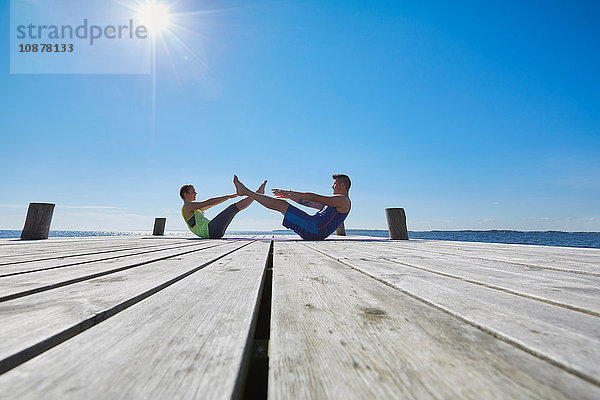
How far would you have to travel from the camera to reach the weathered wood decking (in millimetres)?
395

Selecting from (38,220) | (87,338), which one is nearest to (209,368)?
(87,338)

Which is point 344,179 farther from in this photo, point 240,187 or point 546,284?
point 546,284

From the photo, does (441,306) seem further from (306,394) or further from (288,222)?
(288,222)

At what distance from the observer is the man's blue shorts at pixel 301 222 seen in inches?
178

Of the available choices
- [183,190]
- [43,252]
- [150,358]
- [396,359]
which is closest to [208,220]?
[183,190]

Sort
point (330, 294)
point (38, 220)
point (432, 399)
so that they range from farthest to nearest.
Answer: point (38, 220) < point (330, 294) < point (432, 399)

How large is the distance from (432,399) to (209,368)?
34cm

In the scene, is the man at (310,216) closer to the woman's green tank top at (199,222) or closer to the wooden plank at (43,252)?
the woman's green tank top at (199,222)

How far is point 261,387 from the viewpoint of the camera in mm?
576

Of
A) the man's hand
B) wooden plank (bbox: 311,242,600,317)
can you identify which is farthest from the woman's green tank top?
wooden plank (bbox: 311,242,600,317)

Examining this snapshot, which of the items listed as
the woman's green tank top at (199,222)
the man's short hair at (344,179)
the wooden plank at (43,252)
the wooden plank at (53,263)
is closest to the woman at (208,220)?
the woman's green tank top at (199,222)

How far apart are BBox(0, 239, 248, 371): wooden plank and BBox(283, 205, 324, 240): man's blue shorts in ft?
11.2

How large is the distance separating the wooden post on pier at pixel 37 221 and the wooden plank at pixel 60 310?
4923mm

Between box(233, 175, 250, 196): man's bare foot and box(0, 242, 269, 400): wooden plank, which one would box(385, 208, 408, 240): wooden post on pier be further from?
box(0, 242, 269, 400): wooden plank
